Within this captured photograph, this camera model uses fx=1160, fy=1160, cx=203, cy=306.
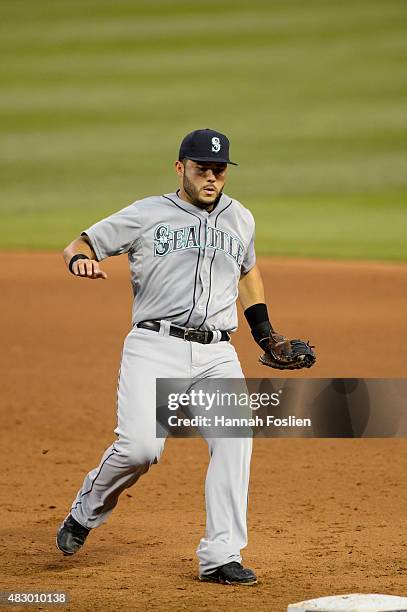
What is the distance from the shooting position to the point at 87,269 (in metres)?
5.16

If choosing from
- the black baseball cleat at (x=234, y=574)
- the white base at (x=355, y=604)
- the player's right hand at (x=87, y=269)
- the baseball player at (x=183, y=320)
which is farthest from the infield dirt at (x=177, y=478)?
the player's right hand at (x=87, y=269)

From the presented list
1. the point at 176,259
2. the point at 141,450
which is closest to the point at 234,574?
the point at 141,450

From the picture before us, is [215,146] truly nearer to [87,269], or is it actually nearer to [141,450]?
[87,269]

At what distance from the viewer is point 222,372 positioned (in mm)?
5328

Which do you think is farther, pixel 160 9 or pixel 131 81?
pixel 160 9

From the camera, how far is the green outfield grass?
856 inches

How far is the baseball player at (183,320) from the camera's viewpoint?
519cm

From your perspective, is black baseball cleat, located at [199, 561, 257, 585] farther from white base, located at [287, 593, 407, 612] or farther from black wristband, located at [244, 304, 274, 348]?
black wristband, located at [244, 304, 274, 348]

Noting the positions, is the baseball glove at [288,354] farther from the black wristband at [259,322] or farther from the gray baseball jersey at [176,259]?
the gray baseball jersey at [176,259]

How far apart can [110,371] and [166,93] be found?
21334mm

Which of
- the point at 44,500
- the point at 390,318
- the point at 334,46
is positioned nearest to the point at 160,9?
the point at 334,46

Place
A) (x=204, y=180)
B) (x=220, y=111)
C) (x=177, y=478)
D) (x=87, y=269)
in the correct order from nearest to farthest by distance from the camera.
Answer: (x=87, y=269) < (x=204, y=180) < (x=177, y=478) < (x=220, y=111)

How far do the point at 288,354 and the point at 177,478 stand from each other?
7.94ft

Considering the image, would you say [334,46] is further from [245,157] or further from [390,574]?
[390,574]
